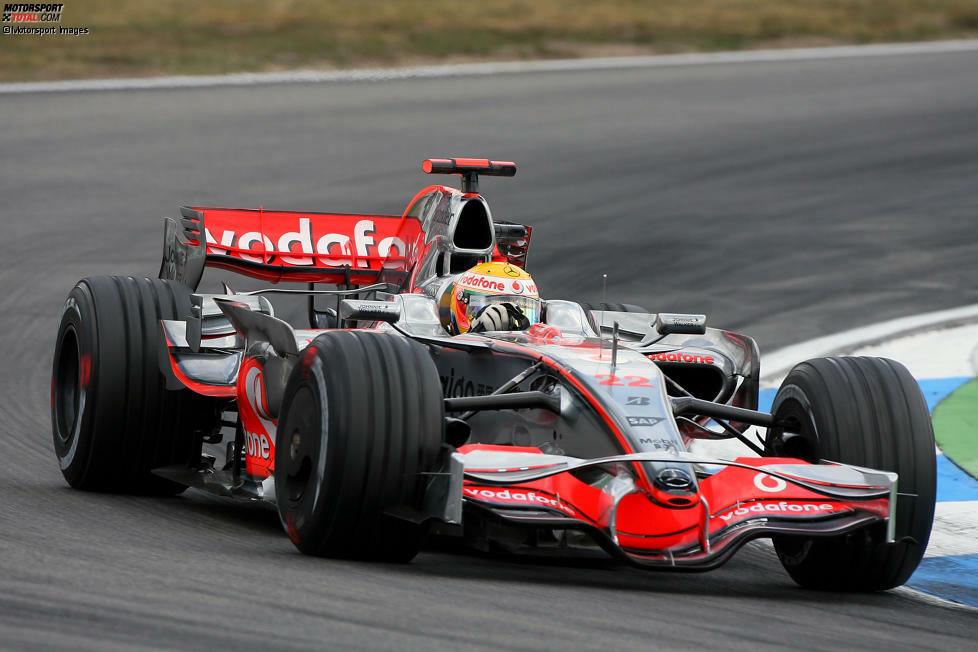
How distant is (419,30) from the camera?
2766 cm

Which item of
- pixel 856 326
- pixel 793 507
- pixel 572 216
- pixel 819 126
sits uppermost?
pixel 819 126

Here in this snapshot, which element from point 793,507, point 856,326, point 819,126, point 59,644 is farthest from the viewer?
point 819,126

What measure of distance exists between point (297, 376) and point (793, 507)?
2163mm

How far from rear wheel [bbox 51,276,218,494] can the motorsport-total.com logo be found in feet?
58.4

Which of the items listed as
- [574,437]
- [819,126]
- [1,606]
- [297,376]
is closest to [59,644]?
[1,606]

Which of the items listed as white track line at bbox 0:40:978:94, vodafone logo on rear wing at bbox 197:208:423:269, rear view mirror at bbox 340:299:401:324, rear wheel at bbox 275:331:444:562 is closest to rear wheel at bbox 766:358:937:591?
rear wheel at bbox 275:331:444:562

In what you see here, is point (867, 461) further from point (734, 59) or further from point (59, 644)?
point (734, 59)

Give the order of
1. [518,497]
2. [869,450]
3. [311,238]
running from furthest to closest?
[311,238] < [869,450] < [518,497]

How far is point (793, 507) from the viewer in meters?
6.70

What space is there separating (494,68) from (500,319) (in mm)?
17566

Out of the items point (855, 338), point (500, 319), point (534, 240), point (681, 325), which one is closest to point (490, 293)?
point (500, 319)

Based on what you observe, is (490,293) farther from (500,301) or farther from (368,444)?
(368,444)

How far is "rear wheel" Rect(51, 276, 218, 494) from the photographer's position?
→ 870 cm

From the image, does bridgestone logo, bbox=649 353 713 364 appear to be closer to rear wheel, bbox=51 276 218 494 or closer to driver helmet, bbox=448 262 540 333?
driver helmet, bbox=448 262 540 333
